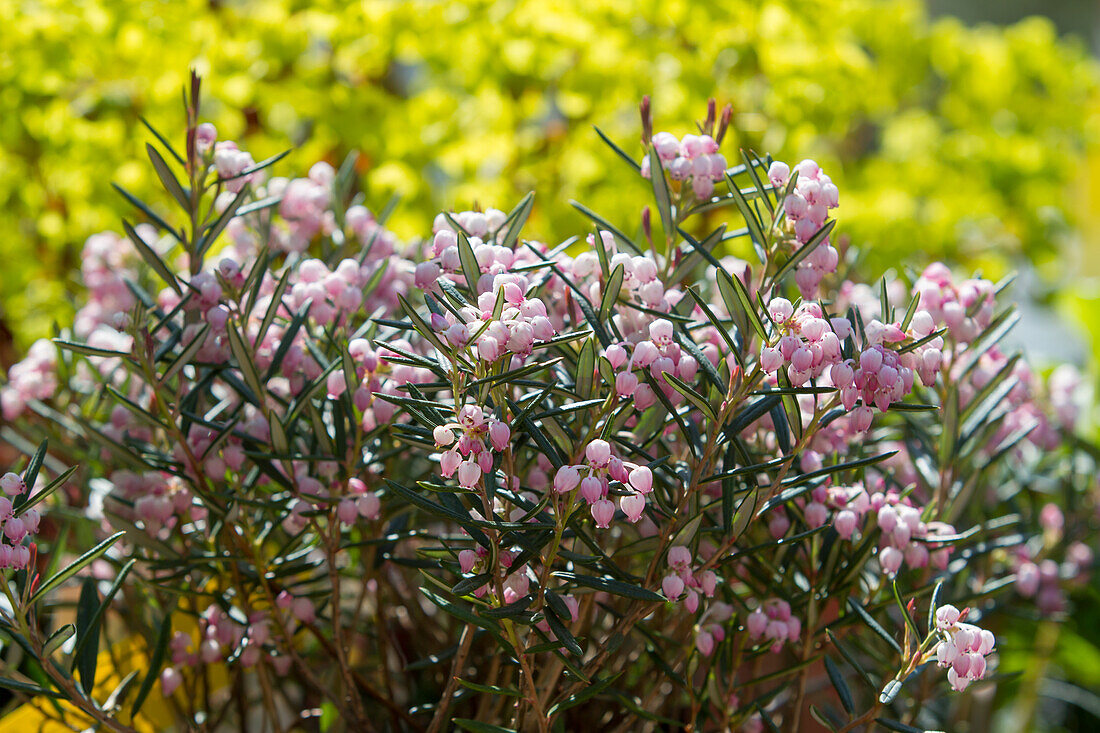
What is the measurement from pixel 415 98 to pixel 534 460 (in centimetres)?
108

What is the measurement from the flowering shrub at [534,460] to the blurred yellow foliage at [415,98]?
703 millimetres

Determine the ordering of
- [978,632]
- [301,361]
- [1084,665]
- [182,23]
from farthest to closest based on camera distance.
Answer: [182,23] < [1084,665] < [301,361] < [978,632]

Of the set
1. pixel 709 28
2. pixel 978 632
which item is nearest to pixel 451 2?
pixel 709 28

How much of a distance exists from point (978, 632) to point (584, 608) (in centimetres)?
20

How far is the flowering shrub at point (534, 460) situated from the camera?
16.7 inches

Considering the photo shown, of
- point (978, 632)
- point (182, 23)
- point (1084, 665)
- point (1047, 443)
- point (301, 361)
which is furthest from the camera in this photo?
point (182, 23)

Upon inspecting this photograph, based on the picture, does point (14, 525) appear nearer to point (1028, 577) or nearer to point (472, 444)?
point (472, 444)

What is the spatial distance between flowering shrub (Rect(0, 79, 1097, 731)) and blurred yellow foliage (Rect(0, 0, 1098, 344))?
703 millimetres

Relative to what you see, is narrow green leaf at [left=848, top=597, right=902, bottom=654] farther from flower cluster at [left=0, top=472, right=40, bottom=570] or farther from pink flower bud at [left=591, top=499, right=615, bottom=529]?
flower cluster at [left=0, top=472, right=40, bottom=570]

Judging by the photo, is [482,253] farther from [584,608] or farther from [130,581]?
[130,581]

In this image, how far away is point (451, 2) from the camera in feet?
4.58

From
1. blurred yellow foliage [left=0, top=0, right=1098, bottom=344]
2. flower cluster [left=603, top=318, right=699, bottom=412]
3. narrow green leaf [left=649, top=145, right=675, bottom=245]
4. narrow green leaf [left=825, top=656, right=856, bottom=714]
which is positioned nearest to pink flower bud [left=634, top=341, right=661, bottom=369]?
flower cluster [left=603, top=318, right=699, bottom=412]

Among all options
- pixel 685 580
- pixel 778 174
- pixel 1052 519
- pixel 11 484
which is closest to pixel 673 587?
pixel 685 580

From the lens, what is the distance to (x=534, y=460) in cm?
52
